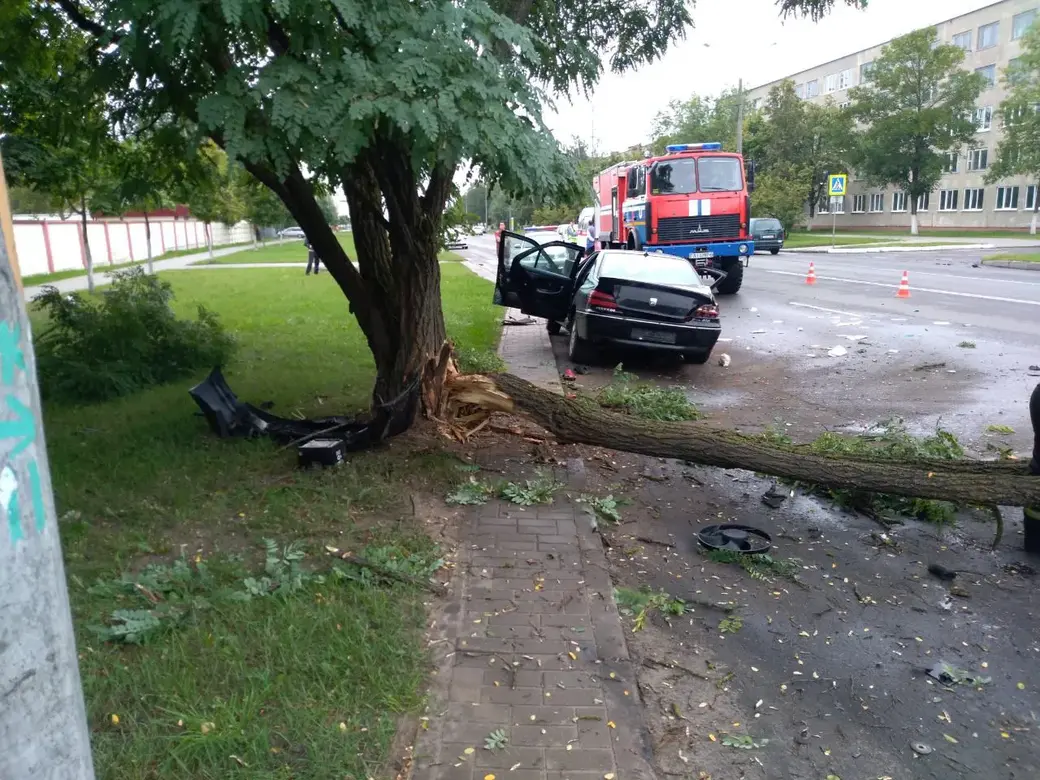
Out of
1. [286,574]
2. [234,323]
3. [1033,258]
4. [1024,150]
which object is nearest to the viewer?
[286,574]

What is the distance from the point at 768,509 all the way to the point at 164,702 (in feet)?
13.5

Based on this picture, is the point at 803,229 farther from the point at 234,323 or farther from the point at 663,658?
the point at 663,658

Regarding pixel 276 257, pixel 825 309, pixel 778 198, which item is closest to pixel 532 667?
pixel 825 309

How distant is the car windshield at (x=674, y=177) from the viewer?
781 inches

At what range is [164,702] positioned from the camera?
3.23 metres

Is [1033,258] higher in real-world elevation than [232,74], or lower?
lower

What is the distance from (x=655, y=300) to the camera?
10562 mm

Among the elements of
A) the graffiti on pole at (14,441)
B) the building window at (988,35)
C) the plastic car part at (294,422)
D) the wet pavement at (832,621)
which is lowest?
the wet pavement at (832,621)

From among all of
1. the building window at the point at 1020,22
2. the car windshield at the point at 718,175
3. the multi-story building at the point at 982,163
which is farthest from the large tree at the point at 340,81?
the building window at the point at 1020,22

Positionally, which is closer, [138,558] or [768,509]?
[138,558]

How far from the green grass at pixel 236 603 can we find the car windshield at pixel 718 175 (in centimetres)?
1316

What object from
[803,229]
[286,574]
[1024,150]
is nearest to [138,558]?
[286,574]

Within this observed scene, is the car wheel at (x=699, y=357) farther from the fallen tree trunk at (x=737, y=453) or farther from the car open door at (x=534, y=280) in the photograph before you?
the fallen tree trunk at (x=737, y=453)

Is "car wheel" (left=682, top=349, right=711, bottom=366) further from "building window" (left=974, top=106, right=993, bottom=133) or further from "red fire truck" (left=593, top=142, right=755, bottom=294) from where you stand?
"building window" (left=974, top=106, right=993, bottom=133)
